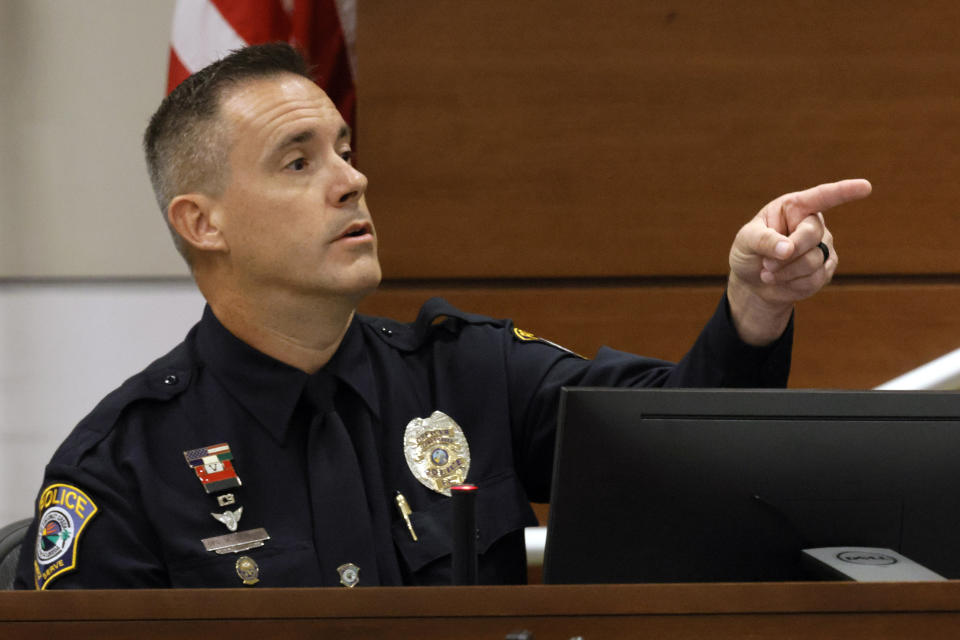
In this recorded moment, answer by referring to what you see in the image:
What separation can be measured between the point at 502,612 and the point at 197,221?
3.29ft

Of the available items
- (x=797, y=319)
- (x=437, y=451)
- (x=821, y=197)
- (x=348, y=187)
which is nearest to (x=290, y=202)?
(x=348, y=187)

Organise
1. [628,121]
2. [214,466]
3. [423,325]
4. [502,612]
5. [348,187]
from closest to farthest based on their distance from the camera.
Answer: [502,612], [214,466], [348,187], [423,325], [628,121]

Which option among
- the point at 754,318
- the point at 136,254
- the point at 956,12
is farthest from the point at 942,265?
the point at 136,254

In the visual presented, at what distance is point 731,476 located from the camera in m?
1.03

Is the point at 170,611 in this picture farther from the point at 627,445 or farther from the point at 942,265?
the point at 942,265

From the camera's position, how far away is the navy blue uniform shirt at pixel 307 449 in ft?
4.67

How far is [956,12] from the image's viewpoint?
2.24 meters

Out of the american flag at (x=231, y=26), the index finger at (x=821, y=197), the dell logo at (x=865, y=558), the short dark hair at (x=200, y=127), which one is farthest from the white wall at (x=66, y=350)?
the dell logo at (x=865, y=558)

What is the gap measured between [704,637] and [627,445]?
8.2 inches

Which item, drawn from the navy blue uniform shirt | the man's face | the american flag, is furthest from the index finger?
the american flag

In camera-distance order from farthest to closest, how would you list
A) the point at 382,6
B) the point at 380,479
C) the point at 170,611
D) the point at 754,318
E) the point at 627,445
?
the point at 382,6 → the point at 380,479 → the point at 754,318 → the point at 627,445 → the point at 170,611

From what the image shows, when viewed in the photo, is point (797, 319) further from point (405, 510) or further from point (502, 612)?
point (502, 612)

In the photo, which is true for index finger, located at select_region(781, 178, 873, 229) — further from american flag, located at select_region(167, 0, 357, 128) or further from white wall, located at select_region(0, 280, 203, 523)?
white wall, located at select_region(0, 280, 203, 523)

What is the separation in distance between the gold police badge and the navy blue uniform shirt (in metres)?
0.01
